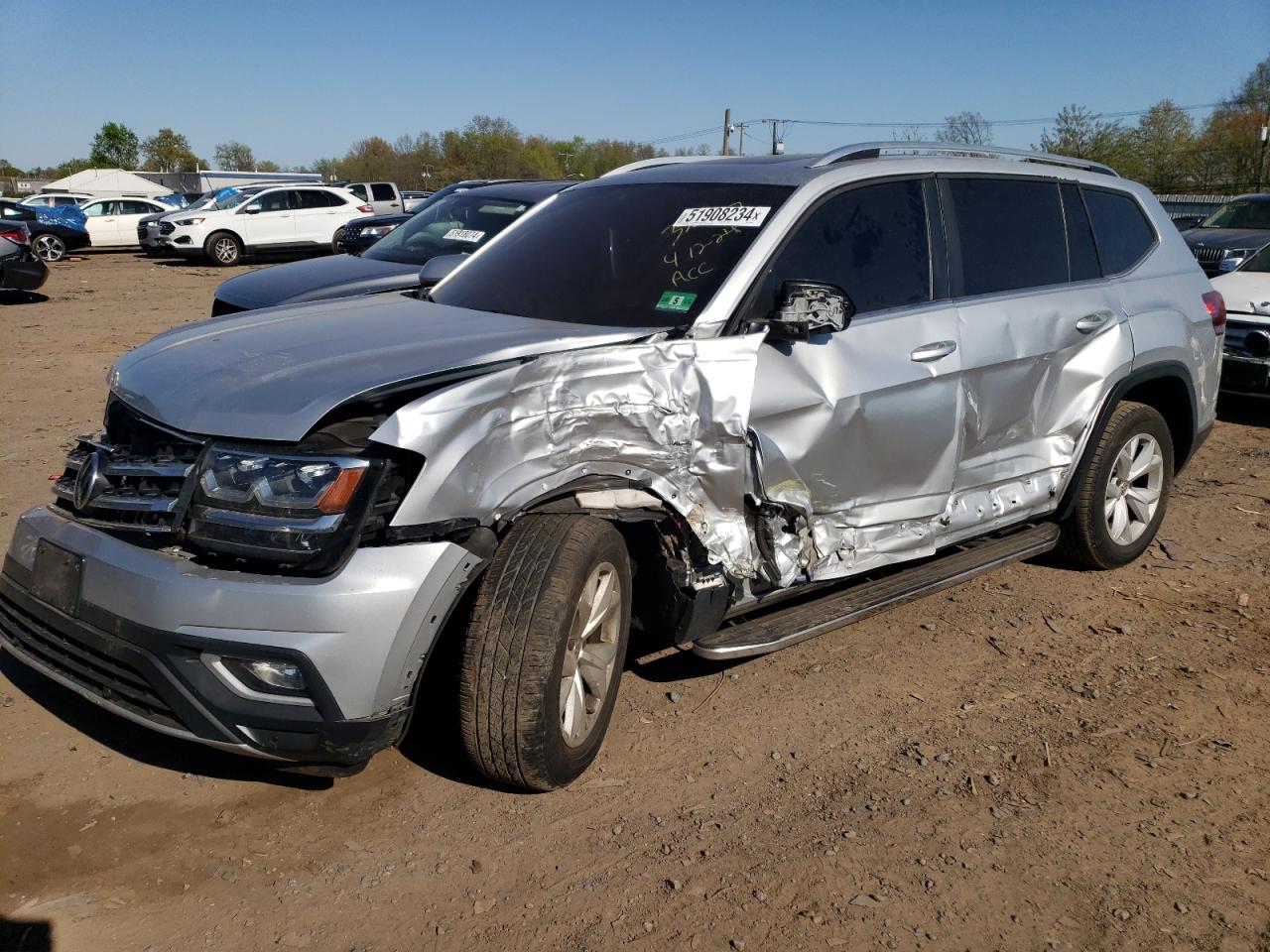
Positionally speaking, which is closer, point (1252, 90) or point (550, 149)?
point (1252, 90)

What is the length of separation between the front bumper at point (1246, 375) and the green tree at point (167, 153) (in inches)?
3799

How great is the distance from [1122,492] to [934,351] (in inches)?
70.0

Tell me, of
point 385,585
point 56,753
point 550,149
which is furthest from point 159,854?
point 550,149

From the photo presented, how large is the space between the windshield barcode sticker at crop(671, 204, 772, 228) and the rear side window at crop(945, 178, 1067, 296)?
3.40 feet

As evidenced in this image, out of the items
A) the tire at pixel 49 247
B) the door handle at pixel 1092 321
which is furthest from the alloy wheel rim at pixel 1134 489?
the tire at pixel 49 247

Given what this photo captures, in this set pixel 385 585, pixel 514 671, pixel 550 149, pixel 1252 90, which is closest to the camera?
pixel 385 585

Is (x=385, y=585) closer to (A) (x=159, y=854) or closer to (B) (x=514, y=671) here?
(B) (x=514, y=671)

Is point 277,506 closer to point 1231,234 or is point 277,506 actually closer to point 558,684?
point 558,684

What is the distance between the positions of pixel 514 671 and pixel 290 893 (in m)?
0.82

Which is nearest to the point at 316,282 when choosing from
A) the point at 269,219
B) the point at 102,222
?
the point at 269,219

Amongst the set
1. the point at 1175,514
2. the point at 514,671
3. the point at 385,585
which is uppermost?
the point at 385,585

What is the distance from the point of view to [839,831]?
3234 mm

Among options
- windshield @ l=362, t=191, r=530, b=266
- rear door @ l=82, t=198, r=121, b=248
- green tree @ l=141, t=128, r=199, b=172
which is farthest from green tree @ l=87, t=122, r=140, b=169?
windshield @ l=362, t=191, r=530, b=266

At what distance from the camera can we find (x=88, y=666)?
121 inches
